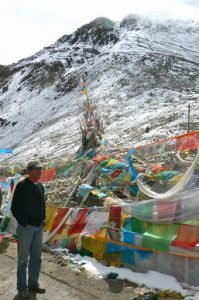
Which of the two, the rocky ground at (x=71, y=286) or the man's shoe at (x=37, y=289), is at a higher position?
the man's shoe at (x=37, y=289)

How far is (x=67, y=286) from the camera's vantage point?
651 cm

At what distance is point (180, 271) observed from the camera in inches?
251

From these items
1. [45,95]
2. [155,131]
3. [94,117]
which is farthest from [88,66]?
[94,117]

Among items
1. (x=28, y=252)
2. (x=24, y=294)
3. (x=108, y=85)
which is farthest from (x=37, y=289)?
(x=108, y=85)

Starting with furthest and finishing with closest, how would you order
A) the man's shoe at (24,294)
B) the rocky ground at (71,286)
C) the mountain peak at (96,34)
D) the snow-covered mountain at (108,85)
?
the mountain peak at (96,34) < the snow-covered mountain at (108,85) < the rocky ground at (71,286) < the man's shoe at (24,294)

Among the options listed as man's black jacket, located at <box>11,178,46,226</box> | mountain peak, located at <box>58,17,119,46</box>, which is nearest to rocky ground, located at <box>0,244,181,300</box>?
man's black jacket, located at <box>11,178,46,226</box>

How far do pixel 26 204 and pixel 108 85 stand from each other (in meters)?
65.8

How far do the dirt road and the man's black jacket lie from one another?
1.06 metres

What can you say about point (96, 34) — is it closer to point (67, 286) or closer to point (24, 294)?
point (67, 286)

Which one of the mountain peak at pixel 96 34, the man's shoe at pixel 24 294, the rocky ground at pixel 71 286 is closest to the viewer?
the man's shoe at pixel 24 294

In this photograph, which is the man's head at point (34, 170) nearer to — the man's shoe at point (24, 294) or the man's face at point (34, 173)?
the man's face at point (34, 173)

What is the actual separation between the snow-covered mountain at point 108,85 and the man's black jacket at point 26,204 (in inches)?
1228

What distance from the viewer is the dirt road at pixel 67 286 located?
6078mm

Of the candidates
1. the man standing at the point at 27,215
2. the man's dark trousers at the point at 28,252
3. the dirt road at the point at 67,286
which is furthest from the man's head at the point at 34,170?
the dirt road at the point at 67,286
